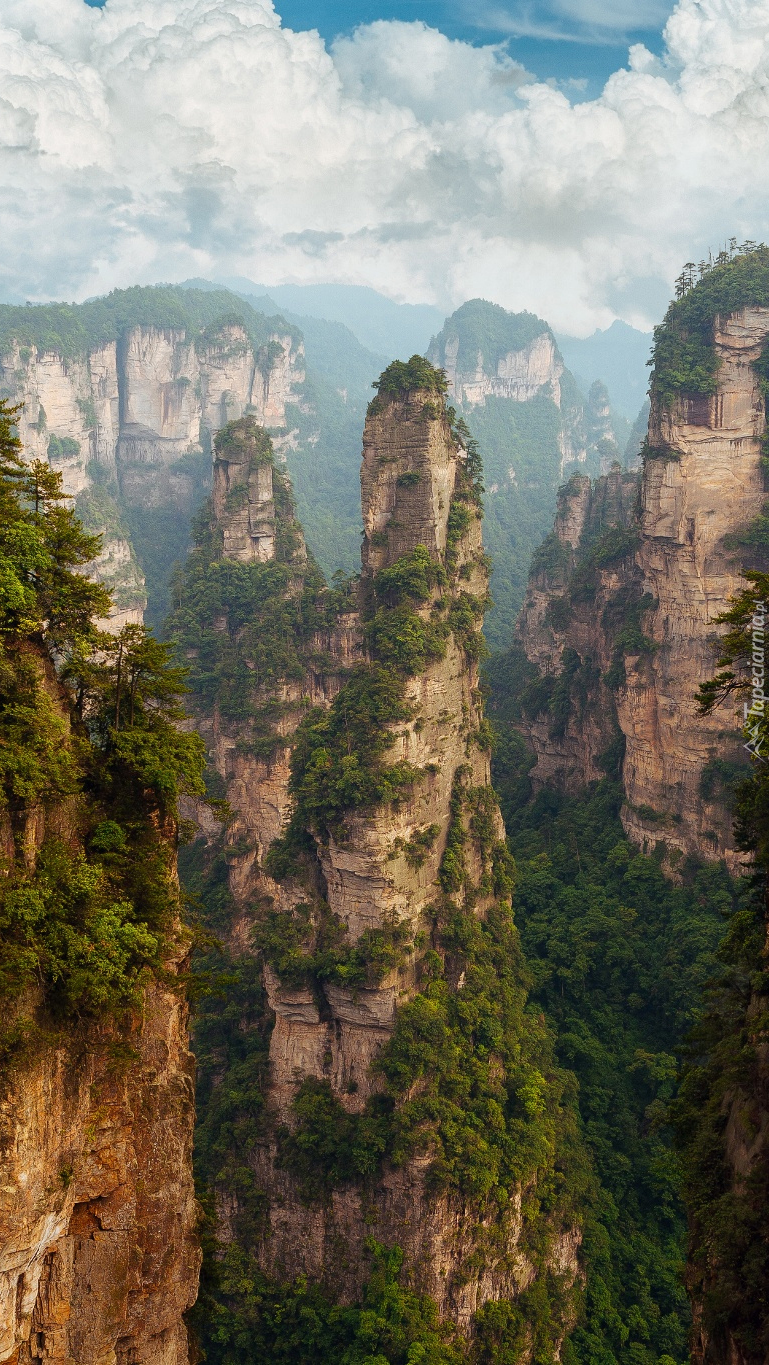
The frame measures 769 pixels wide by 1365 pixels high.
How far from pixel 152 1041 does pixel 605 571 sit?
3971 cm

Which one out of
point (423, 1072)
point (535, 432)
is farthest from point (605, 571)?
point (535, 432)

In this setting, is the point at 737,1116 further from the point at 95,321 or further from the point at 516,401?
the point at 516,401

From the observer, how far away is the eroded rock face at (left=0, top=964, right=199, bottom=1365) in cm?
1120

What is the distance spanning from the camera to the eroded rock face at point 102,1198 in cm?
1120

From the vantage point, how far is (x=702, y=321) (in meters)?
40.7

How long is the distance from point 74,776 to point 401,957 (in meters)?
17.8

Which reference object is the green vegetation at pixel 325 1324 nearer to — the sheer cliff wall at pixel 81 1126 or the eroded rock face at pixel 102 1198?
the eroded rock face at pixel 102 1198

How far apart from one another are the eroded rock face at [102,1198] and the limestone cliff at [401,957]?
1393 centimetres

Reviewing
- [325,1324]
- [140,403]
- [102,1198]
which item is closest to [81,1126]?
[102,1198]

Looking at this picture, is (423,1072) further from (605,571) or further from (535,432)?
(535,432)

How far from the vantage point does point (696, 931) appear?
118ft

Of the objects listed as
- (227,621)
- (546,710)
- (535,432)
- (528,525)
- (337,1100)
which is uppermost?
(535,432)

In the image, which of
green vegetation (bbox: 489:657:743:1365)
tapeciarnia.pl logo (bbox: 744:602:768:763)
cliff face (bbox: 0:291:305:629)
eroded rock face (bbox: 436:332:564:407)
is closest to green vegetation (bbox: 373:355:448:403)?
green vegetation (bbox: 489:657:743:1365)

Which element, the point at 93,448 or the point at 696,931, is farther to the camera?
the point at 93,448
